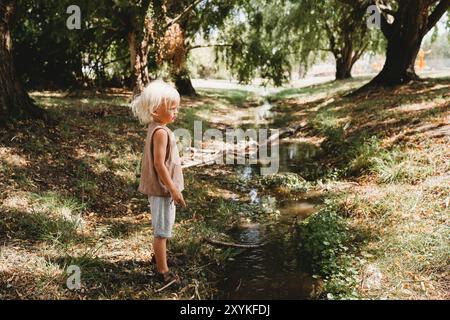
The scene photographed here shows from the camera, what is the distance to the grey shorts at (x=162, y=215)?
158 inches

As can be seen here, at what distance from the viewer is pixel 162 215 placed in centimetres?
403

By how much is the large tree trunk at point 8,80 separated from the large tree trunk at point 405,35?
1240cm

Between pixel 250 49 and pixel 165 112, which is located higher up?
pixel 250 49

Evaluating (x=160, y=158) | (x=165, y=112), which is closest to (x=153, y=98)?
(x=165, y=112)

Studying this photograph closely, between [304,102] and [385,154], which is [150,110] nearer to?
[385,154]

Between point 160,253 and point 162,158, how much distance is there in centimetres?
98

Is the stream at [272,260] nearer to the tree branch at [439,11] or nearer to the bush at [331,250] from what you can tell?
the bush at [331,250]

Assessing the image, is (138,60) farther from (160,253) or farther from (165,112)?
(160,253)

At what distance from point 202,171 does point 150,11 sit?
4.90 metres

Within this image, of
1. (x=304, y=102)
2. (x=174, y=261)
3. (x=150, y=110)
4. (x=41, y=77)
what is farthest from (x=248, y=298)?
(x=304, y=102)

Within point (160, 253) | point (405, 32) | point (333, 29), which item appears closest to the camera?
point (160, 253)
